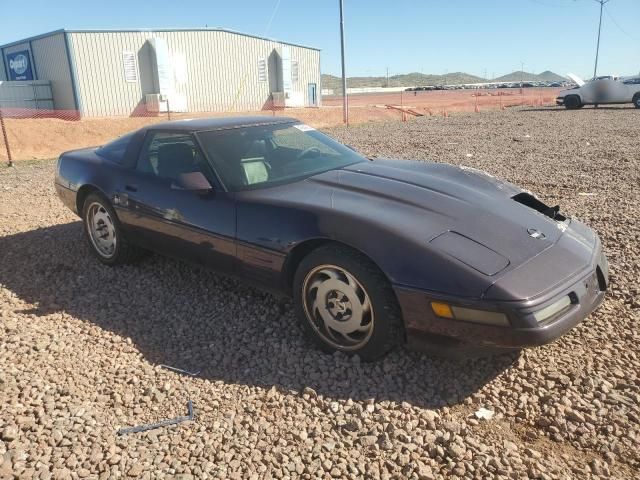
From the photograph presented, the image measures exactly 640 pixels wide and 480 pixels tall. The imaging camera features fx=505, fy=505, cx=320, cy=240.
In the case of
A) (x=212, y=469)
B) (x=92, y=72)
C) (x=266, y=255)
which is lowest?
(x=212, y=469)

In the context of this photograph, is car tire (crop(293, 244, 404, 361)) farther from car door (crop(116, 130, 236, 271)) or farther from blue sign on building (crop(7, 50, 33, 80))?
blue sign on building (crop(7, 50, 33, 80))

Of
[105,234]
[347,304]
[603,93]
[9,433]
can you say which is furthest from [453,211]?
[603,93]

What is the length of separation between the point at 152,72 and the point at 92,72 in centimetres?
291

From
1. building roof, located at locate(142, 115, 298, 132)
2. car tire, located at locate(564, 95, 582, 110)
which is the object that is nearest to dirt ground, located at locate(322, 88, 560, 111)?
car tire, located at locate(564, 95, 582, 110)

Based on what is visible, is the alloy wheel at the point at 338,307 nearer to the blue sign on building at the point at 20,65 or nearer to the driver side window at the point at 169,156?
the driver side window at the point at 169,156

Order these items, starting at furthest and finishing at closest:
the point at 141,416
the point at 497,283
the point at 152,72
Answer: the point at 152,72 → the point at 141,416 → the point at 497,283

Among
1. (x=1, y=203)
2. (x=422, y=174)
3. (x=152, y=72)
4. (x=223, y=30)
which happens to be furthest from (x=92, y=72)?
A: (x=422, y=174)

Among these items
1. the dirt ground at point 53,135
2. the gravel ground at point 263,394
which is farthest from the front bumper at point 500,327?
the dirt ground at point 53,135

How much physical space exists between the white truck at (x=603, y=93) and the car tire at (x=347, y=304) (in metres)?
25.0

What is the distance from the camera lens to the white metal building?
23719 mm

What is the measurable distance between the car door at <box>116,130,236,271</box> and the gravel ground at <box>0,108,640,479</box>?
429 mm

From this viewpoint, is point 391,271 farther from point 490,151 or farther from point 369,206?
point 490,151

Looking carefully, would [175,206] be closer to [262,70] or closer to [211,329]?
[211,329]

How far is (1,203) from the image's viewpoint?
7.24 m
